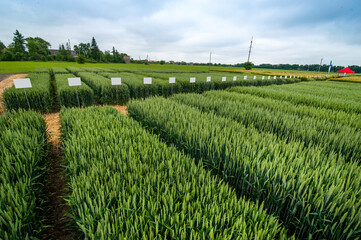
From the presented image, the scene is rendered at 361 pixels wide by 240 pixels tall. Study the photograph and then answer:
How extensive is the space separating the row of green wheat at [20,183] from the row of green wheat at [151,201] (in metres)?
0.31

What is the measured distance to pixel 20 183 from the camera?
1.40 m

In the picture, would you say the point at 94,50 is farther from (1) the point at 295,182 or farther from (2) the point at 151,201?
(1) the point at 295,182

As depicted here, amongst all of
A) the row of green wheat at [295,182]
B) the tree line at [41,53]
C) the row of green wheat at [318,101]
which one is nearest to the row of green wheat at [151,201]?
the row of green wheat at [295,182]

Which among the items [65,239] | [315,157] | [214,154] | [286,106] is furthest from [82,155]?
[286,106]

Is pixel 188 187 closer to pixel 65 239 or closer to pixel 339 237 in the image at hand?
pixel 339 237

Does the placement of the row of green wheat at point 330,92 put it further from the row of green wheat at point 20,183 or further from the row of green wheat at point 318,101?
the row of green wheat at point 20,183

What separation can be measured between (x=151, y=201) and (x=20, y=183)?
48.1 inches

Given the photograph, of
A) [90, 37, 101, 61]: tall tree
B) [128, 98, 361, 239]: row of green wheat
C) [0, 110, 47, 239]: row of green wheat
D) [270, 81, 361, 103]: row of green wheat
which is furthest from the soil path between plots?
[90, 37, 101, 61]: tall tree

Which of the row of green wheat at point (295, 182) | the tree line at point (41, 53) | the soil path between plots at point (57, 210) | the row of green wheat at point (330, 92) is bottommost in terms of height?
the soil path between plots at point (57, 210)

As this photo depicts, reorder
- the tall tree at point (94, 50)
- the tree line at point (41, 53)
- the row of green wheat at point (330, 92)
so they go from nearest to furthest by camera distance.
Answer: the row of green wheat at point (330, 92)
the tree line at point (41, 53)
the tall tree at point (94, 50)

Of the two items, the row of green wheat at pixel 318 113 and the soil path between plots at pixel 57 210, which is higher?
the row of green wheat at pixel 318 113

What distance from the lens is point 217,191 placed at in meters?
1.47

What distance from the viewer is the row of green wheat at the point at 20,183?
3.71 ft

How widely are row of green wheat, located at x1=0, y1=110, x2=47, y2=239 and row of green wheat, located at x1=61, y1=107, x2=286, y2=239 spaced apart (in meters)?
0.31
